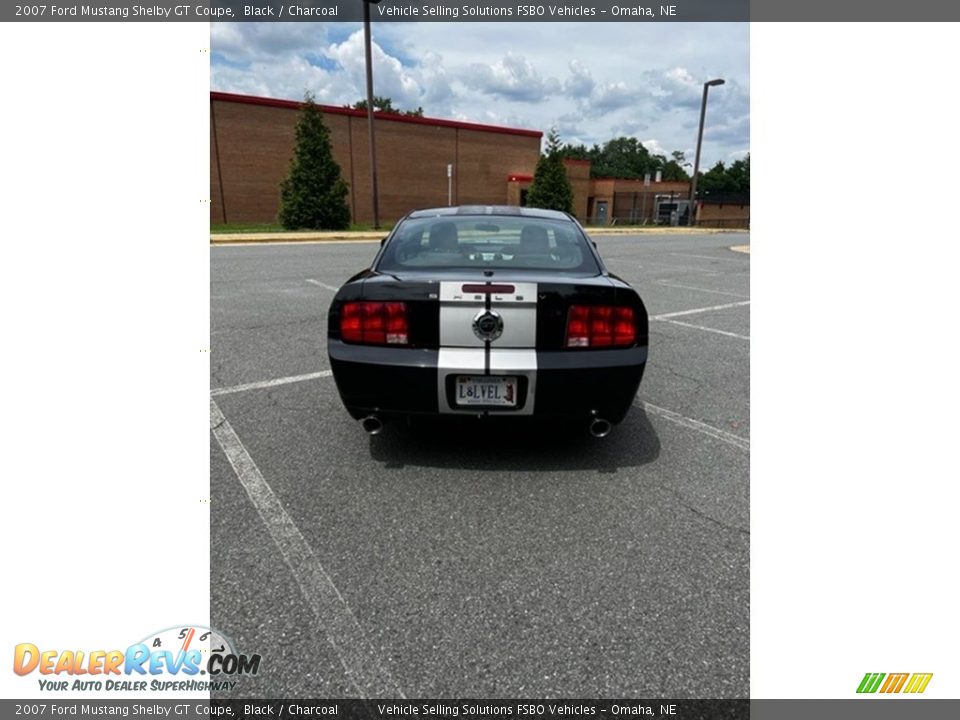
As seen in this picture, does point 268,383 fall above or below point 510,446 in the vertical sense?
above

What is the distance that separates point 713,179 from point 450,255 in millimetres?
98229

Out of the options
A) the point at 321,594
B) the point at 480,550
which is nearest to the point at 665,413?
the point at 480,550

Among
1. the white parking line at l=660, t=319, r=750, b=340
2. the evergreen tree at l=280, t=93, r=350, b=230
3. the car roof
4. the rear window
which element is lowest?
the white parking line at l=660, t=319, r=750, b=340

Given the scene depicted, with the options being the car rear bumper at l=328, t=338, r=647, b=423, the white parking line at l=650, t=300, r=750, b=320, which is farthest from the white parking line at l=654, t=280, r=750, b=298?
the car rear bumper at l=328, t=338, r=647, b=423

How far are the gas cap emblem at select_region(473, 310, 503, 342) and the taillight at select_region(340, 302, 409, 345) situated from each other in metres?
0.36

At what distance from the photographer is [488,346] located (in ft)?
9.28

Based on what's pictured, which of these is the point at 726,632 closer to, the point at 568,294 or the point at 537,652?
the point at 537,652

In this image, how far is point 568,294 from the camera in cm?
284

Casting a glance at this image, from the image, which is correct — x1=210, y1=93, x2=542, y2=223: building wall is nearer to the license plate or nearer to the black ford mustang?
the black ford mustang

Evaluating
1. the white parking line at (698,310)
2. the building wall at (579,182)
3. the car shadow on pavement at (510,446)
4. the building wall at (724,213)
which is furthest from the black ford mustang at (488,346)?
the building wall at (724,213)

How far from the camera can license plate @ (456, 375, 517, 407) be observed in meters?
2.82

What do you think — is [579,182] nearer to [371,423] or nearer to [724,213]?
[724,213]

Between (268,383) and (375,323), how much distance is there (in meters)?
2.00

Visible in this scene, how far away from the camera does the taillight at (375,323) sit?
2852mm
